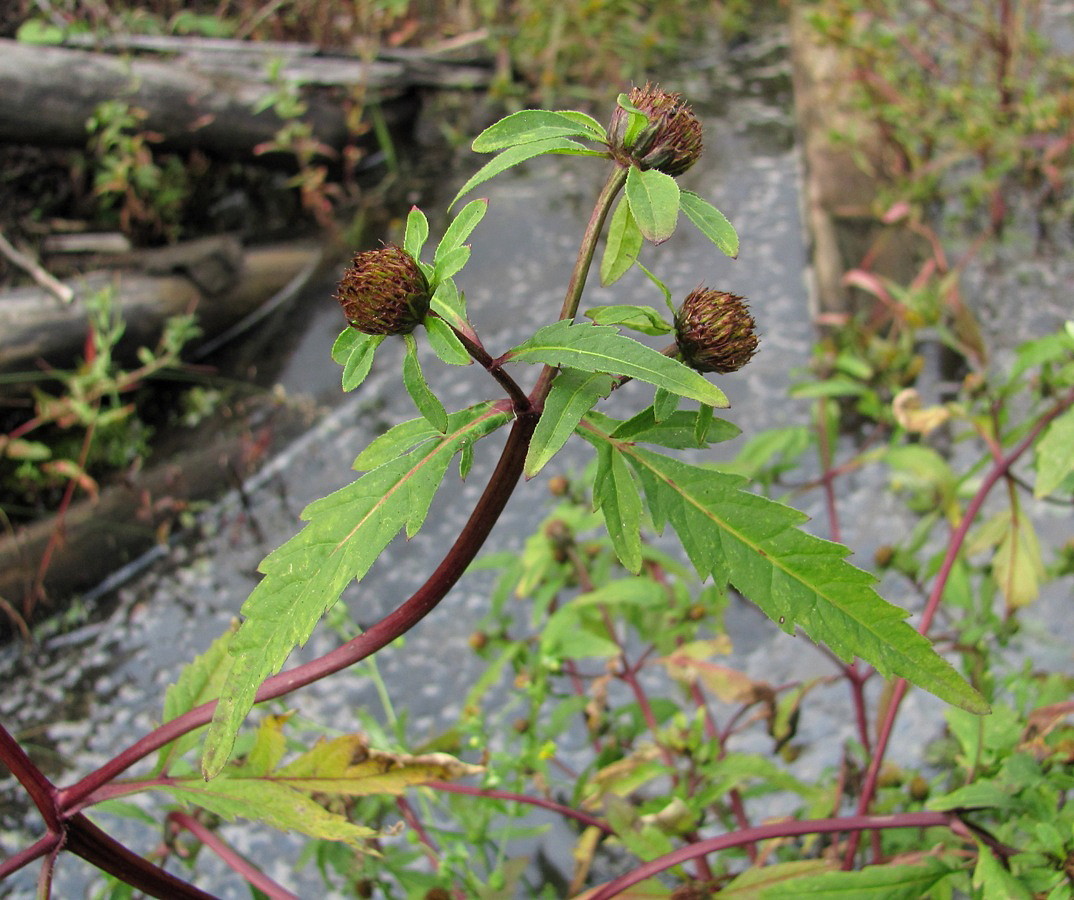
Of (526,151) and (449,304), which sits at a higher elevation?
(526,151)

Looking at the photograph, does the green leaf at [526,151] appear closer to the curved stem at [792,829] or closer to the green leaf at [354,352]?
the green leaf at [354,352]

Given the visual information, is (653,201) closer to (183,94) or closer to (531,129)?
(531,129)

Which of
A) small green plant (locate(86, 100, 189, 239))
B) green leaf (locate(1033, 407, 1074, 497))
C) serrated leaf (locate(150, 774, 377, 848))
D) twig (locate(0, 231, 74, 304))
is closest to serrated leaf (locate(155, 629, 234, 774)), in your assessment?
serrated leaf (locate(150, 774, 377, 848))

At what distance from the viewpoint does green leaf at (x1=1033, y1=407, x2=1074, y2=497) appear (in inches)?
45.6

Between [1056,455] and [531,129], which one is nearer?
[531,129]

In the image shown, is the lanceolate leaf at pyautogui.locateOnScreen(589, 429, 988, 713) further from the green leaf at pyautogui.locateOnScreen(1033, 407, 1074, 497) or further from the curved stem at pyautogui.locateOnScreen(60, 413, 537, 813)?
the green leaf at pyautogui.locateOnScreen(1033, 407, 1074, 497)

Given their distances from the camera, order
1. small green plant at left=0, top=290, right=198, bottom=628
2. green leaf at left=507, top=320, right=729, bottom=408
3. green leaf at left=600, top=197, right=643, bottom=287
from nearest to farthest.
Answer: green leaf at left=507, top=320, right=729, bottom=408 → green leaf at left=600, top=197, right=643, bottom=287 → small green plant at left=0, top=290, right=198, bottom=628

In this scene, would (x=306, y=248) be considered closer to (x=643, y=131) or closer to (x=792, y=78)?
(x=792, y=78)

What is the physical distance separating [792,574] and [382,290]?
37 cm

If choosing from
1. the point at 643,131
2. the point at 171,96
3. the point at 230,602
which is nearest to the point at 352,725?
the point at 230,602

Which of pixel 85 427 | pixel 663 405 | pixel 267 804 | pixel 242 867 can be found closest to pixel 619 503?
pixel 663 405

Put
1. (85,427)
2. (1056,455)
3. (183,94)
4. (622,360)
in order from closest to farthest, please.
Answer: (622,360) → (1056,455) → (85,427) → (183,94)

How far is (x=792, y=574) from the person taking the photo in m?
0.76

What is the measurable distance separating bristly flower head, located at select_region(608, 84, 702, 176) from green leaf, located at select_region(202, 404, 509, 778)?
0.75 ft
